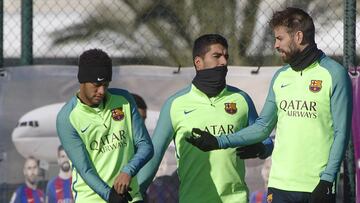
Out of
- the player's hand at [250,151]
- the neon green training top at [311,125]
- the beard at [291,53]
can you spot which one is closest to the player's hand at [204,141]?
the neon green training top at [311,125]

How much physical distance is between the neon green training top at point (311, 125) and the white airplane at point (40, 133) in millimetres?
2765

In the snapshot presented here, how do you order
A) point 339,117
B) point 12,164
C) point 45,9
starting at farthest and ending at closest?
point 45,9, point 12,164, point 339,117

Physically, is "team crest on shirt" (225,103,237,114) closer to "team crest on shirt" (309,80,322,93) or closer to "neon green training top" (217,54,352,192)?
"neon green training top" (217,54,352,192)

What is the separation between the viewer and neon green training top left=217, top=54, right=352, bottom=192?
6.25 m

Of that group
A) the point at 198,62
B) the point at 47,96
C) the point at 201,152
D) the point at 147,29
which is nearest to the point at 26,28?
the point at 47,96

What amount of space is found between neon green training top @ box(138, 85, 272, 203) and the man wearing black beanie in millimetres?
221

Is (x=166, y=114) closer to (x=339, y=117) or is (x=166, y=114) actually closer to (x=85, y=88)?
(x=85, y=88)

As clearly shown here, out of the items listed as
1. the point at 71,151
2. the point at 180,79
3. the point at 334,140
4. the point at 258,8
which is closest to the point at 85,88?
the point at 71,151

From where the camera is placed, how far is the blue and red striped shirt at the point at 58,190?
358 inches

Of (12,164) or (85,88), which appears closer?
(85,88)

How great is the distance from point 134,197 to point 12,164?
2.51 meters

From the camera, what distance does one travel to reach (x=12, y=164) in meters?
9.18

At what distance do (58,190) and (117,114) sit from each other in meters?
2.32

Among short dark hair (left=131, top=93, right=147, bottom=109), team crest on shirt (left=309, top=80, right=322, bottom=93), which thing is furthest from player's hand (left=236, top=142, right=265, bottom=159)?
short dark hair (left=131, top=93, right=147, bottom=109)
